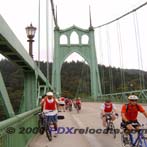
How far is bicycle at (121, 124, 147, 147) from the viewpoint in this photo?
5008 millimetres

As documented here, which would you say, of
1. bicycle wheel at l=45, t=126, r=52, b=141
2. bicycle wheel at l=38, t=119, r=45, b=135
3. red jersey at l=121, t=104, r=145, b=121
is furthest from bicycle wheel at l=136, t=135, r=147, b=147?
bicycle wheel at l=38, t=119, r=45, b=135

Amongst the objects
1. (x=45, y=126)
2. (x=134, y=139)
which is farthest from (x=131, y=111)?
(x=45, y=126)

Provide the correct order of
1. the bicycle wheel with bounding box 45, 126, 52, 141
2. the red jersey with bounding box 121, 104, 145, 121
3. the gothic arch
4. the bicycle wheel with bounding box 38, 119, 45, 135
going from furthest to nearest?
the gothic arch, the bicycle wheel with bounding box 38, 119, 45, 135, the bicycle wheel with bounding box 45, 126, 52, 141, the red jersey with bounding box 121, 104, 145, 121

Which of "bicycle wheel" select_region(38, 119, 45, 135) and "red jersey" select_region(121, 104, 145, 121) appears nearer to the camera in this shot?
"red jersey" select_region(121, 104, 145, 121)

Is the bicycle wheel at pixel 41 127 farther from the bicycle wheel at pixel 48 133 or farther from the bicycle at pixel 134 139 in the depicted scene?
the bicycle at pixel 134 139

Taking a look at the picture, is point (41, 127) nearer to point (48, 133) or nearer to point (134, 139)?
point (48, 133)

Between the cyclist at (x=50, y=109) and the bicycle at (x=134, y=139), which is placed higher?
the cyclist at (x=50, y=109)

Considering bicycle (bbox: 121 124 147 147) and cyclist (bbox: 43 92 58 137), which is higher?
cyclist (bbox: 43 92 58 137)

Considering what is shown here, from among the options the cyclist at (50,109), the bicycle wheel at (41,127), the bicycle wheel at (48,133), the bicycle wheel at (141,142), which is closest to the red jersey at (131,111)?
the bicycle wheel at (141,142)

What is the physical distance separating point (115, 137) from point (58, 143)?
56.9 inches

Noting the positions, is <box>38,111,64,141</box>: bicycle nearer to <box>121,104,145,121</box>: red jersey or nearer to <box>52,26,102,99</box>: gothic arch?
<box>121,104,145,121</box>: red jersey

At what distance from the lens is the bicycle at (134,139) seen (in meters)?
5.01

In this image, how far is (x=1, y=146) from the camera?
12.7 feet

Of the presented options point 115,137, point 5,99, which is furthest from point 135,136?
point 5,99
